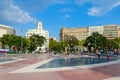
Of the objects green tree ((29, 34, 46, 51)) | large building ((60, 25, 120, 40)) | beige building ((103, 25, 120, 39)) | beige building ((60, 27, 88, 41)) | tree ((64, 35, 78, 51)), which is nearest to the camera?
green tree ((29, 34, 46, 51))

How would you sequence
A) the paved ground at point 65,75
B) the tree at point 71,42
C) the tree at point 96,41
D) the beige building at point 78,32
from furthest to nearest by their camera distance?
1. the beige building at point 78,32
2. the tree at point 71,42
3. the tree at point 96,41
4. the paved ground at point 65,75

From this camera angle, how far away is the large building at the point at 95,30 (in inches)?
6724

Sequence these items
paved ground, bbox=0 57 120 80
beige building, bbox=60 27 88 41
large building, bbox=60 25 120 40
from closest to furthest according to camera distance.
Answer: paved ground, bbox=0 57 120 80, large building, bbox=60 25 120 40, beige building, bbox=60 27 88 41

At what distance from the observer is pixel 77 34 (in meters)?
188

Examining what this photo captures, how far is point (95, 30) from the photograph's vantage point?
180 m

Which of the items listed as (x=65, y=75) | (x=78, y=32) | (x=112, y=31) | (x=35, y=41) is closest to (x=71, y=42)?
(x=35, y=41)

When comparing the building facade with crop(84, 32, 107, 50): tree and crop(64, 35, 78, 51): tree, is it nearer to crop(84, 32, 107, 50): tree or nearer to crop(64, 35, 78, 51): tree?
crop(64, 35, 78, 51): tree

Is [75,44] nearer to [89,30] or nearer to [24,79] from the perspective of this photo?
[89,30]

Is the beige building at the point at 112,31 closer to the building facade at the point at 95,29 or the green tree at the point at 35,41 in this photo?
the building facade at the point at 95,29

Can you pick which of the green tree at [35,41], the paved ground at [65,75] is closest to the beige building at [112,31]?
the green tree at [35,41]

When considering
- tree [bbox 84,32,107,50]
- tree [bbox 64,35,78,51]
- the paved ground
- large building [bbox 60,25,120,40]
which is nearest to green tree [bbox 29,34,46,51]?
tree [bbox 64,35,78,51]

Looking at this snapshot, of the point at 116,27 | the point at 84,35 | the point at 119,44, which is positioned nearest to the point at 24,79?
the point at 119,44

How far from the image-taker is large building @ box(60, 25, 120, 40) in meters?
171

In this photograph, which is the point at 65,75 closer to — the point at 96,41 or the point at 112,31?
the point at 96,41
